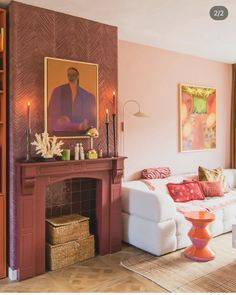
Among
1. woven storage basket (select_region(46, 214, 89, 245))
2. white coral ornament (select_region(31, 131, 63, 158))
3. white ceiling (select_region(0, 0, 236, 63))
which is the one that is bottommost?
woven storage basket (select_region(46, 214, 89, 245))

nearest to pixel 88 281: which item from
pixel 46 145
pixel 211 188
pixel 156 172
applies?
pixel 46 145

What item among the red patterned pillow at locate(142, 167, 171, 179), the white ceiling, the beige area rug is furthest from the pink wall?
the beige area rug

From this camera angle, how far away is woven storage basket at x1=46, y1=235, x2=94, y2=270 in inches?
127

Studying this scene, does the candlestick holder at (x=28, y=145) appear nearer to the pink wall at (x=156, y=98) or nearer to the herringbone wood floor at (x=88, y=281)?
the herringbone wood floor at (x=88, y=281)

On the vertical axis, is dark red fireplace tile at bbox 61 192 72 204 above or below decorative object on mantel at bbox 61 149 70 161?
below

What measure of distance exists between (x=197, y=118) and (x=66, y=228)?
3.08 metres

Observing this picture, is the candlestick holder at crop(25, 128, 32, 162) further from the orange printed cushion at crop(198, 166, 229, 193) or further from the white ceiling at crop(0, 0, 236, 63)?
the orange printed cushion at crop(198, 166, 229, 193)

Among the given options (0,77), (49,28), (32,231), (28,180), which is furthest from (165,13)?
(32,231)

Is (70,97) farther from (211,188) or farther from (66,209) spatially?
(211,188)

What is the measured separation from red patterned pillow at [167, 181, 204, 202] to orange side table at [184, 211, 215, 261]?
75 centimetres

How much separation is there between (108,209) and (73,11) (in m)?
2.20

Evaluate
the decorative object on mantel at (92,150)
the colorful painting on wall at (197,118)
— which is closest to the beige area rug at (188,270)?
the decorative object on mantel at (92,150)

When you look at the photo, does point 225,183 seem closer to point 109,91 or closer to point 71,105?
point 109,91

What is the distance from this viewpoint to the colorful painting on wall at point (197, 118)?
5.14 m
